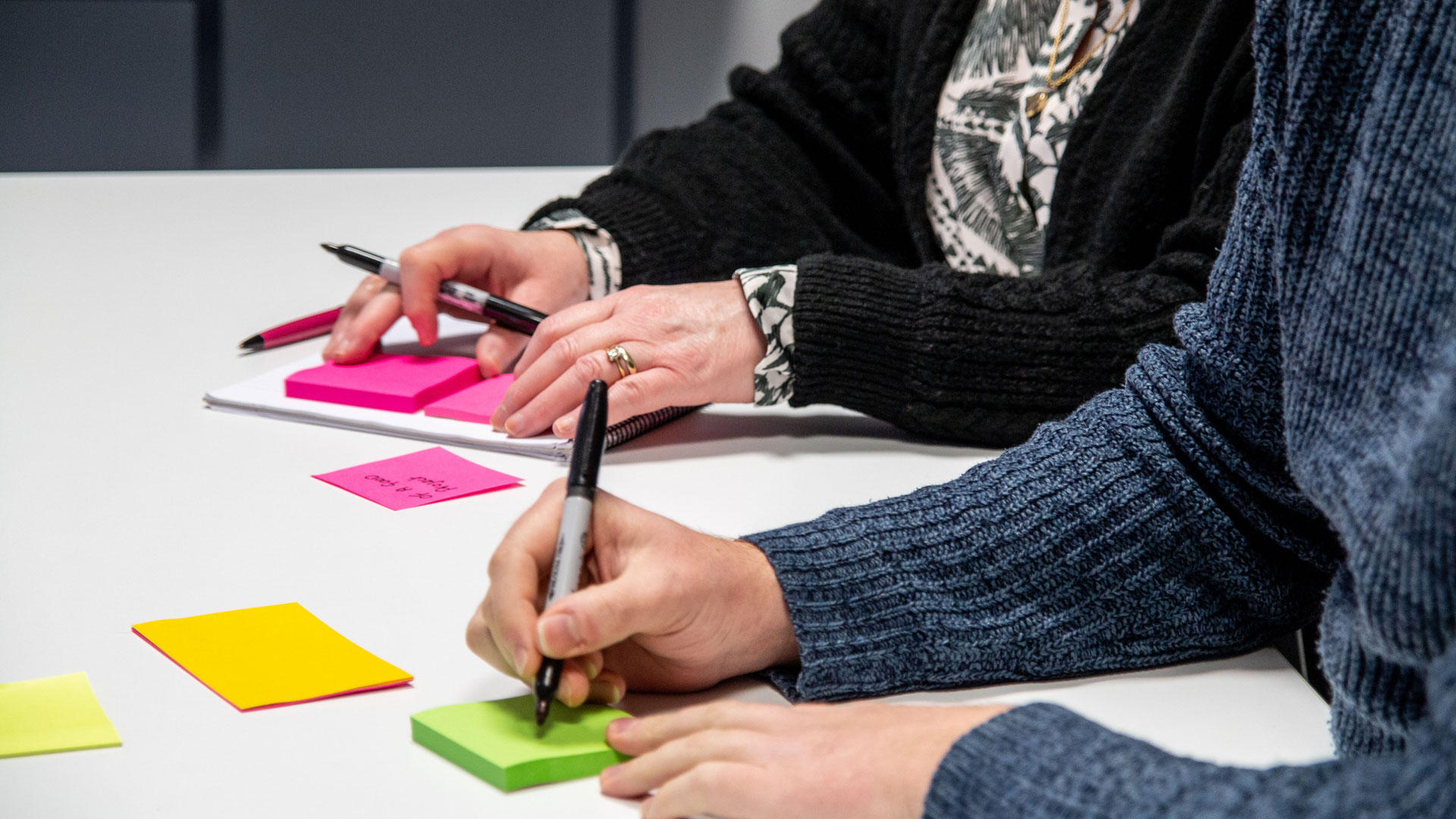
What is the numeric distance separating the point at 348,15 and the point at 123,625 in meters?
3.48

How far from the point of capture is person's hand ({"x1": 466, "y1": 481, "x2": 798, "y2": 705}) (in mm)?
507

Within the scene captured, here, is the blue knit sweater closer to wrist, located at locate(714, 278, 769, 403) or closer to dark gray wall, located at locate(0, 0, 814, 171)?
wrist, located at locate(714, 278, 769, 403)

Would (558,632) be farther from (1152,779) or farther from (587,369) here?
(587,369)

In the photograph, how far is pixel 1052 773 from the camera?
0.43 meters

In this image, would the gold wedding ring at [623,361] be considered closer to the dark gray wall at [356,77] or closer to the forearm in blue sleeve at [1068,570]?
the forearm in blue sleeve at [1068,570]

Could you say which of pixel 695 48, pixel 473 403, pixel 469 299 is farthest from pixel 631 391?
pixel 695 48

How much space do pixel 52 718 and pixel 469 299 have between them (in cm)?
58

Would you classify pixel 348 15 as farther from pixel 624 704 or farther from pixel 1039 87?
pixel 624 704

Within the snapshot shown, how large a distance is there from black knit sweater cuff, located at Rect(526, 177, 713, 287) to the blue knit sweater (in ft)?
1.88

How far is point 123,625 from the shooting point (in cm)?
60

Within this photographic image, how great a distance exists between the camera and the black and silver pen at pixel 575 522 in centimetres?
51

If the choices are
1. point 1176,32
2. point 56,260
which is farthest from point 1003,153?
point 56,260

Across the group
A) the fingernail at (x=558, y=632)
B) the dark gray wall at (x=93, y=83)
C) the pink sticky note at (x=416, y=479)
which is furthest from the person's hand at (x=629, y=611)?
the dark gray wall at (x=93, y=83)

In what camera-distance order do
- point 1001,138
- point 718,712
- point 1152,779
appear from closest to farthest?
point 1152,779
point 718,712
point 1001,138
